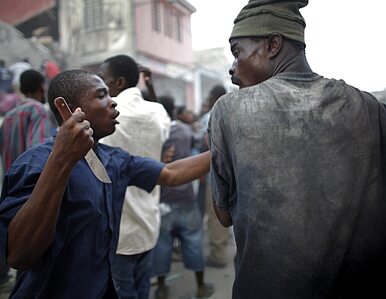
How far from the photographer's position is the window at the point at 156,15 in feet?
47.5

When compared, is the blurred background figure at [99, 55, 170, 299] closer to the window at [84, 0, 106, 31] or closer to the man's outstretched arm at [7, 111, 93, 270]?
the man's outstretched arm at [7, 111, 93, 270]

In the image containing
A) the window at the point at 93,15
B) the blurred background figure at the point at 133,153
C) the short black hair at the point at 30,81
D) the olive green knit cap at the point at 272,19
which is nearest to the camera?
the olive green knit cap at the point at 272,19

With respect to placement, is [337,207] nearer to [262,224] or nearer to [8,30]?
[262,224]

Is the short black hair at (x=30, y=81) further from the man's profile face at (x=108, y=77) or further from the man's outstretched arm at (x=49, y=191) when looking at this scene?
the man's outstretched arm at (x=49, y=191)

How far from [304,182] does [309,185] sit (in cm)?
2

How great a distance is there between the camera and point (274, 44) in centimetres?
134

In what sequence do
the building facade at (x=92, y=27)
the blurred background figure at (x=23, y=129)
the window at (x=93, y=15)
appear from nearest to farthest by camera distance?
the blurred background figure at (x=23, y=129), the building facade at (x=92, y=27), the window at (x=93, y=15)

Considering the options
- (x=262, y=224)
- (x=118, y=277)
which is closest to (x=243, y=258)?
(x=262, y=224)

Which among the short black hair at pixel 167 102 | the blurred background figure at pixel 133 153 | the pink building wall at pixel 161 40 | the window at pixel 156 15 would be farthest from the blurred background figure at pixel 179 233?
the window at pixel 156 15

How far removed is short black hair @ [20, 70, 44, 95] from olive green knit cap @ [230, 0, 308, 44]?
110 inches

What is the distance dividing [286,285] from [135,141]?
159 cm

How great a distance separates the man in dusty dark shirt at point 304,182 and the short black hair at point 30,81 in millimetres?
2834

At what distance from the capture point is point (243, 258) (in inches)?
51.0

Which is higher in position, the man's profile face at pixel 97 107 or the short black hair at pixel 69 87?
the short black hair at pixel 69 87
